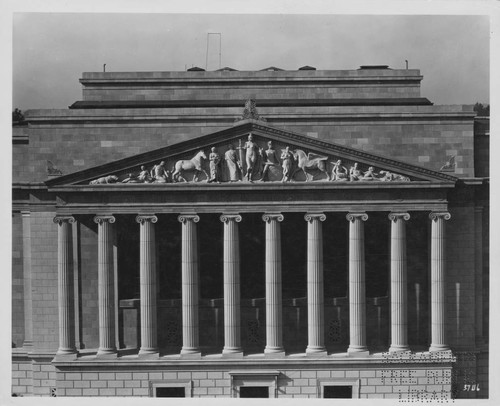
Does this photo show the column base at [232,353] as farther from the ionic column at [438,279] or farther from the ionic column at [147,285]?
the ionic column at [438,279]

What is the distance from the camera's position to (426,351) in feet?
192

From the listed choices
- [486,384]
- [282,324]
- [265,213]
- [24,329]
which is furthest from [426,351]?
[24,329]

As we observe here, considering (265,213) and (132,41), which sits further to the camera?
(132,41)

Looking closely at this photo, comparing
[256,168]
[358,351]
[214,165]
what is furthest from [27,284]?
[358,351]

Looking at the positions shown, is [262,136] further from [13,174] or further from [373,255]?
[13,174]

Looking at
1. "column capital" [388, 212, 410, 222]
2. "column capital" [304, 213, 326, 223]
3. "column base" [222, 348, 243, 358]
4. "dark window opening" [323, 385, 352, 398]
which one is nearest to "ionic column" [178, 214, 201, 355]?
"column base" [222, 348, 243, 358]

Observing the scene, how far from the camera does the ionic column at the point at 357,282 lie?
188ft

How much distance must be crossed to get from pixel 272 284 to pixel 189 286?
4.57 metres

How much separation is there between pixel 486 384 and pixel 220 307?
52.0 ft

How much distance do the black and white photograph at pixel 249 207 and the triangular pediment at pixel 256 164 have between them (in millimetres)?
113

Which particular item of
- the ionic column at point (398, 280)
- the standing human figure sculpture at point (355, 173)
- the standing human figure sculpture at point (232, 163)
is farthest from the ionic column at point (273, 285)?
the ionic column at point (398, 280)
